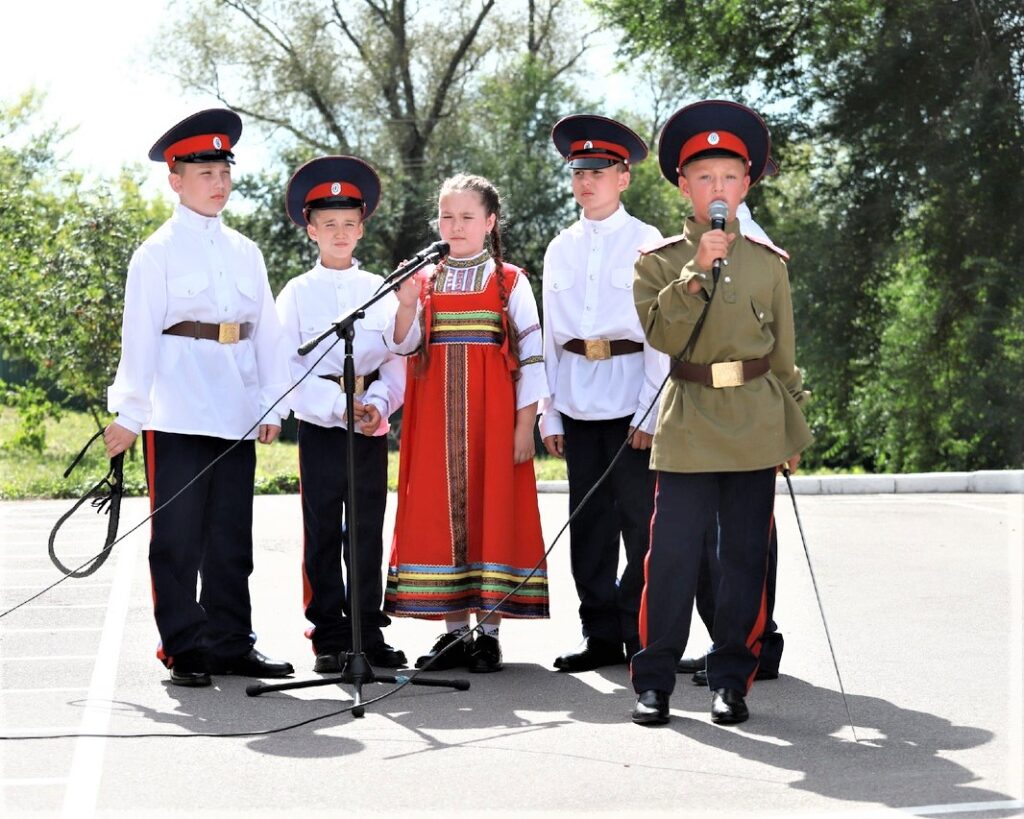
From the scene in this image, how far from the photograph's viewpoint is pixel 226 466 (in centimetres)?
640

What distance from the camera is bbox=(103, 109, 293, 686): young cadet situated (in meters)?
6.17

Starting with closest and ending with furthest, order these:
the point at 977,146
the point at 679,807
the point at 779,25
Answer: the point at 679,807
the point at 977,146
the point at 779,25

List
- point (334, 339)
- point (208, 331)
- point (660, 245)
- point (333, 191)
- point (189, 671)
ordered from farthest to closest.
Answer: point (333, 191) < point (334, 339) < point (208, 331) < point (189, 671) < point (660, 245)

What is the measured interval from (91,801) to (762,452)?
8.01ft

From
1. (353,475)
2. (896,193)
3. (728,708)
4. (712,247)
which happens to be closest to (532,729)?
(728,708)

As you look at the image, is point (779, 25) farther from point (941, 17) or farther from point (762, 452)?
point (762, 452)

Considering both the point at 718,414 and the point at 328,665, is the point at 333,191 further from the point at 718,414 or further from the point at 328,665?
the point at 718,414

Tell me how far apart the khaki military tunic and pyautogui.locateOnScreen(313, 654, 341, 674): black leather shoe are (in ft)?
5.76

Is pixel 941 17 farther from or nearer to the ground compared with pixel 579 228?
farther from the ground

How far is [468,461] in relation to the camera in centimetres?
650

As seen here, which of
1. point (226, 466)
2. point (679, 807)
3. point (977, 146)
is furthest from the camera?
point (977, 146)

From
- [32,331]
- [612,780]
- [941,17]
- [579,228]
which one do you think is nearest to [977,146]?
[941,17]

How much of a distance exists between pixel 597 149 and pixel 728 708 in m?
2.46

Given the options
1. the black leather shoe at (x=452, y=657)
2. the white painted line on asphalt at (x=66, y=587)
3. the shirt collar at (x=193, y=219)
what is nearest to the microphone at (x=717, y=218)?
the black leather shoe at (x=452, y=657)
